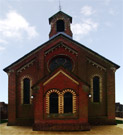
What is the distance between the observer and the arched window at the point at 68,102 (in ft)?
44.4

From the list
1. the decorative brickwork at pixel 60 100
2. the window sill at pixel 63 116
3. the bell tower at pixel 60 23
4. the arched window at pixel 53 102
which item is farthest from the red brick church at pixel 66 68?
the bell tower at pixel 60 23

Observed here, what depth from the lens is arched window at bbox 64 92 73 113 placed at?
13.5m

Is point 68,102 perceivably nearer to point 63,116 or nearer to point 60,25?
point 63,116

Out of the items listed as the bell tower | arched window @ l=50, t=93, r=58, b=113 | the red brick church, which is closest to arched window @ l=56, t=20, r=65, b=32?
the bell tower

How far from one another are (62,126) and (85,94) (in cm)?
364

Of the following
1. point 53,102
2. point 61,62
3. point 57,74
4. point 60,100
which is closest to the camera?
point 60,100

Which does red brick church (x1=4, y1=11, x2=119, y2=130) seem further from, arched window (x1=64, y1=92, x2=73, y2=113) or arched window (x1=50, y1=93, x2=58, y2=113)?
→ arched window (x1=64, y1=92, x2=73, y2=113)

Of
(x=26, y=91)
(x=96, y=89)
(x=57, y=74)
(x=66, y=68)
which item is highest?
(x=66, y=68)

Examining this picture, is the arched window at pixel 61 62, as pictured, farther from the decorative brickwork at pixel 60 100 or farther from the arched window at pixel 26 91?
the decorative brickwork at pixel 60 100

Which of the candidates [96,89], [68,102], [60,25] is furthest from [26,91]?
[60,25]

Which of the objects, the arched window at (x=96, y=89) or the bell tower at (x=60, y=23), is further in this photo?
the bell tower at (x=60, y=23)

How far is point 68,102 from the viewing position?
44.8 feet

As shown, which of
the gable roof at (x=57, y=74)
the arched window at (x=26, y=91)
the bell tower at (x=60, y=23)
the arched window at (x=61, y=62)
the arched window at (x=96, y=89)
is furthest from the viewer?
the bell tower at (x=60, y=23)

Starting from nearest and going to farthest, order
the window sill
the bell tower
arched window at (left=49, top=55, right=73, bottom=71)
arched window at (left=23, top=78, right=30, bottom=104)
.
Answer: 1. the window sill
2. arched window at (left=23, top=78, right=30, bottom=104)
3. arched window at (left=49, top=55, right=73, bottom=71)
4. the bell tower
